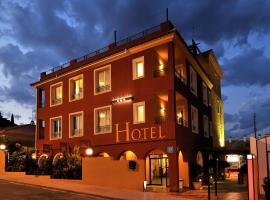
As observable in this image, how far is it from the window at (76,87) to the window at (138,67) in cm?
677

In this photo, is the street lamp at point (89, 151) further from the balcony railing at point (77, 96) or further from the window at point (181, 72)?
the window at point (181, 72)

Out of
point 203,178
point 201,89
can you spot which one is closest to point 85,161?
point 203,178

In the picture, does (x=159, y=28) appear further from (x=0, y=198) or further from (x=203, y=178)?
(x=0, y=198)

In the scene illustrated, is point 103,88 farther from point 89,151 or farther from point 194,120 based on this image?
point 194,120

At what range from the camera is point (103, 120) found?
3203 centimetres

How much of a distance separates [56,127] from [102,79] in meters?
7.60

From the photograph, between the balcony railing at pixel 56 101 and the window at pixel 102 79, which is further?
the balcony railing at pixel 56 101

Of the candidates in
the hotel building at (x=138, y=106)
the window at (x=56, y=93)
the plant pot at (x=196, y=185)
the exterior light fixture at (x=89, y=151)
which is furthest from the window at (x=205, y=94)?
the window at (x=56, y=93)

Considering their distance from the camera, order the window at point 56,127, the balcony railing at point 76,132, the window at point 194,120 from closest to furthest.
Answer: the window at point 194,120
the balcony railing at point 76,132
the window at point 56,127

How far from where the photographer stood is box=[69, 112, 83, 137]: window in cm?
3409

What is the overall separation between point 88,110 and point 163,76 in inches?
333

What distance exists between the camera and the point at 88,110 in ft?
109

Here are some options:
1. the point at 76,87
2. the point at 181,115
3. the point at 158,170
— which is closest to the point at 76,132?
the point at 76,87

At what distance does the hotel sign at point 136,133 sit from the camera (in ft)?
88.9
